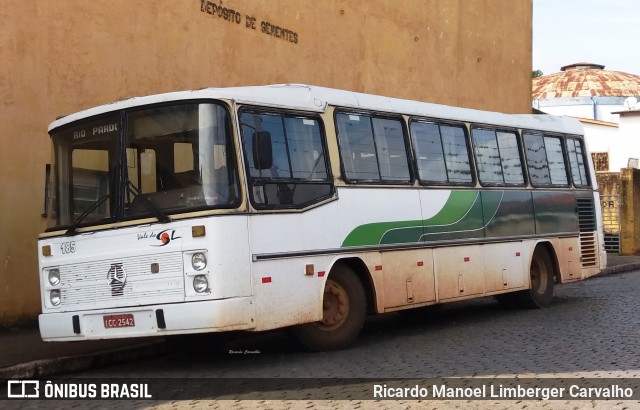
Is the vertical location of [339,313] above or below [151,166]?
below

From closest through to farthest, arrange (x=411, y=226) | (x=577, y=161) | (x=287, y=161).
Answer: (x=287, y=161) < (x=411, y=226) < (x=577, y=161)

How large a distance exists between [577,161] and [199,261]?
9175 millimetres

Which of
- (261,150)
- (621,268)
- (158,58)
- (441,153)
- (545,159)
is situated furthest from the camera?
(621,268)

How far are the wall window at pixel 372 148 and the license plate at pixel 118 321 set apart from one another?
117 inches

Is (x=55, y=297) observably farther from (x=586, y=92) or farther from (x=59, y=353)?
(x=586, y=92)

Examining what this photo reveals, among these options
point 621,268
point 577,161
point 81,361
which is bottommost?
point 621,268

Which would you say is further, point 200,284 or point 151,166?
point 151,166

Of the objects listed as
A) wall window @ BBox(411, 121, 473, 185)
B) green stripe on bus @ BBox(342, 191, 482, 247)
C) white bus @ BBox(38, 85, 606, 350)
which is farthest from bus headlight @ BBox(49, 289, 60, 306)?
wall window @ BBox(411, 121, 473, 185)

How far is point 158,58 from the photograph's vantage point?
1421 centimetres

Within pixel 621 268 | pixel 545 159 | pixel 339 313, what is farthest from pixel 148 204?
pixel 621 268

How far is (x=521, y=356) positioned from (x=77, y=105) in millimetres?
7127

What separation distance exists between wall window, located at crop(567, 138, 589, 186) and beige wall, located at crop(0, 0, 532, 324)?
5146 mm

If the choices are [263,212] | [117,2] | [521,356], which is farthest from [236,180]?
[117,2]


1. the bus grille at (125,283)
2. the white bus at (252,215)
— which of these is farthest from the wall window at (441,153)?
the bus grille at (125,283)
